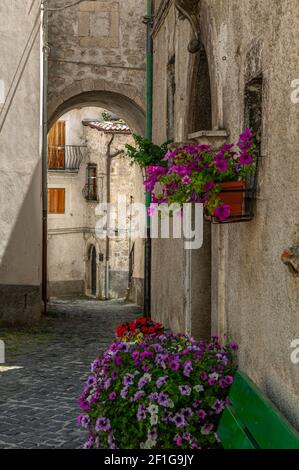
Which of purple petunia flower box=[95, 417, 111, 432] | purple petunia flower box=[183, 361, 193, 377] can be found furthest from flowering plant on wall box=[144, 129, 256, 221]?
purple petunia flower box=[95, 417, 111, 432]

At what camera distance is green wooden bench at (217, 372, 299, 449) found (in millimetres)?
3225

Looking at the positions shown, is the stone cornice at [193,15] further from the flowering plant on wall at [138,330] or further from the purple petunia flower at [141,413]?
the purple petunia flower at [141,413]

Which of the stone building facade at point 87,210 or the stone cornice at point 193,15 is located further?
the stone building facade at point 87,210

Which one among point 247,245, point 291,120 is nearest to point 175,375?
point 247,245

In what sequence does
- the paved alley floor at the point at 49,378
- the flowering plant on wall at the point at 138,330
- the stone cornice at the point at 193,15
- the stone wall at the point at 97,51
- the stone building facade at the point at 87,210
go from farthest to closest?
the stone building facade at the point at 87,210 → the stone wall at the point at 97,51 → the flowering plant on wall at the point at 138,330 → the stone cornice at the point at 193,15 → the paved alley floor at the point at 49,378

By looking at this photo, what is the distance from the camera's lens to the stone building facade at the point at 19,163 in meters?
12.0

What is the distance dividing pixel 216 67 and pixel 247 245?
188 cm

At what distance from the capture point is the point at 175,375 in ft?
14.8

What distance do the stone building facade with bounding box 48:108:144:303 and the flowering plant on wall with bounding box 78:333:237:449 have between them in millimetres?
20379

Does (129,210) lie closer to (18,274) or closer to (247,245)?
(18,274)

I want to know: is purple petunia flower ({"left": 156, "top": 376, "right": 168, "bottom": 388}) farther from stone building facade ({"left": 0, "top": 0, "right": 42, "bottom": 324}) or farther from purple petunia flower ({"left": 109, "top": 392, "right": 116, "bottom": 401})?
stone building facade ({"left": 0, "top": 0, "right": 42, "bottom": 324})

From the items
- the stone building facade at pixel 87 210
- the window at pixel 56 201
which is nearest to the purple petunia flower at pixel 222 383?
the stone building facade at pixel 87 210

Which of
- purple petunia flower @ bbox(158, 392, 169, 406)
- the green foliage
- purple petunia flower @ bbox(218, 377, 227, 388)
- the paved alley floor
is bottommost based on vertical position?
the paved alley floor

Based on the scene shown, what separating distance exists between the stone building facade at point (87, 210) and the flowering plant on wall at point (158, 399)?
20379 millimetres
